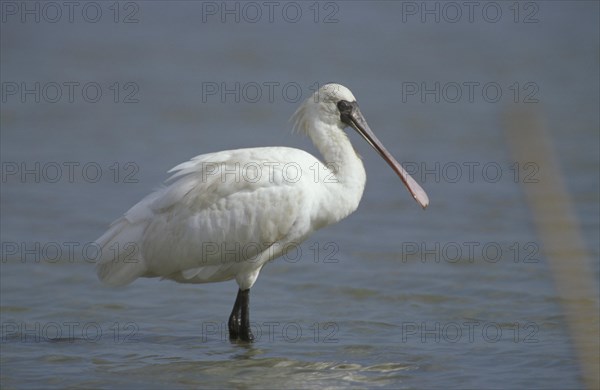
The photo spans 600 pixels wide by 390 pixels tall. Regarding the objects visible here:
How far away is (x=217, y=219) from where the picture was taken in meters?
8.67

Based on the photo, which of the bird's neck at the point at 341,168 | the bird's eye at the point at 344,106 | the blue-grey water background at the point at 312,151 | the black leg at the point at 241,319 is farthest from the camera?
the bird's eye at the point at 344,106

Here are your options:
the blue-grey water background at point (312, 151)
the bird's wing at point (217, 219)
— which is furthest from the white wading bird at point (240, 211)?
the blue-grey water background at point (312, 151)

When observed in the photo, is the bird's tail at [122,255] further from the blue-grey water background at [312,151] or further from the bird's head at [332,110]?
the bird's head at [332,110]

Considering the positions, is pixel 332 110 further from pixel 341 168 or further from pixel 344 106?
pixel 341 168

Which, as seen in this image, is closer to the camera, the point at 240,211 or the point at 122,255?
the point at 240,211

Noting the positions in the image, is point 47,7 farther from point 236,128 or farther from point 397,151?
point 397,151

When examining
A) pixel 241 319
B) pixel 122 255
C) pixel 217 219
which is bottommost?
pixel 241 319

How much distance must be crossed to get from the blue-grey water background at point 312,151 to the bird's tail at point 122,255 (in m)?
0.62

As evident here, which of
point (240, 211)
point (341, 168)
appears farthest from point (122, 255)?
point (341, 168)

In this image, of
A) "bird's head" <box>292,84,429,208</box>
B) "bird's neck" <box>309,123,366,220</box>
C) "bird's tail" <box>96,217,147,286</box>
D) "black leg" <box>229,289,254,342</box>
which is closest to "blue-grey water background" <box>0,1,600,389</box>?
"black leg" <box>229,289,254,342</box>

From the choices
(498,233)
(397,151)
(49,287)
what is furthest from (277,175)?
(397,151)

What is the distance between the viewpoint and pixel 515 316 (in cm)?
962

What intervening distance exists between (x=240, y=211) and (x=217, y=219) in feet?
0.71

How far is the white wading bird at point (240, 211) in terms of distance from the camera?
8500mm
